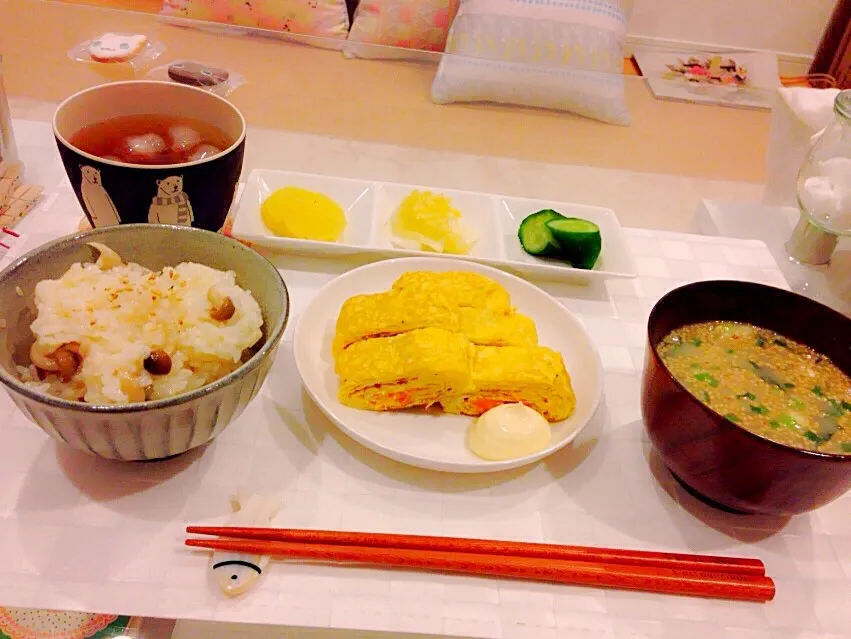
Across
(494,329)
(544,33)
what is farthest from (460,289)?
(544,33)

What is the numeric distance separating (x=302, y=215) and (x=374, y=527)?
59cm

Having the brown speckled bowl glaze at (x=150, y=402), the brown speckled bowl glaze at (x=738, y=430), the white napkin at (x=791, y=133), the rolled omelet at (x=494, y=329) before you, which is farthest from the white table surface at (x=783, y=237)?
the brown speckled bowl glaze at (x=150, y=402)

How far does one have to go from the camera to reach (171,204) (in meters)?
0.90

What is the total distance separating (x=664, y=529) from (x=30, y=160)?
1198 mm

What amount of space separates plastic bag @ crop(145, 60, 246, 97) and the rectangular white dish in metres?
0.51

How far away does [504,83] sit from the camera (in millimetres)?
2111

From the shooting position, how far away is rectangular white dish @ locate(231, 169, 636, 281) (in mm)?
1103

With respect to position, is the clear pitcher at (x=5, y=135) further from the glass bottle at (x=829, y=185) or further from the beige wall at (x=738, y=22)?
the beige wall at (x=738, y=22)

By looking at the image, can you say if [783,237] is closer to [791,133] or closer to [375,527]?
[791,133]

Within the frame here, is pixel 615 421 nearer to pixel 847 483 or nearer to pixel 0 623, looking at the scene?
pixel 847 483

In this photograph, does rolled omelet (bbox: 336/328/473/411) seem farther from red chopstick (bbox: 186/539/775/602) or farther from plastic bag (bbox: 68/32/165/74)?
plastic bag (bbox: 68/32/165/74)

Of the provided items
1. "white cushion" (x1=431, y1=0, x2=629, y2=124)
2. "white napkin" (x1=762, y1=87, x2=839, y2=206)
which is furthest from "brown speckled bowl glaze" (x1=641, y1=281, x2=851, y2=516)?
"white cushion" (x1=431, y1=0, x2=629, y2=124)

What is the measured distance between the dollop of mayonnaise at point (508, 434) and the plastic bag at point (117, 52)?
134 cm

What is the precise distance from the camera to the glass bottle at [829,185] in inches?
50.6
